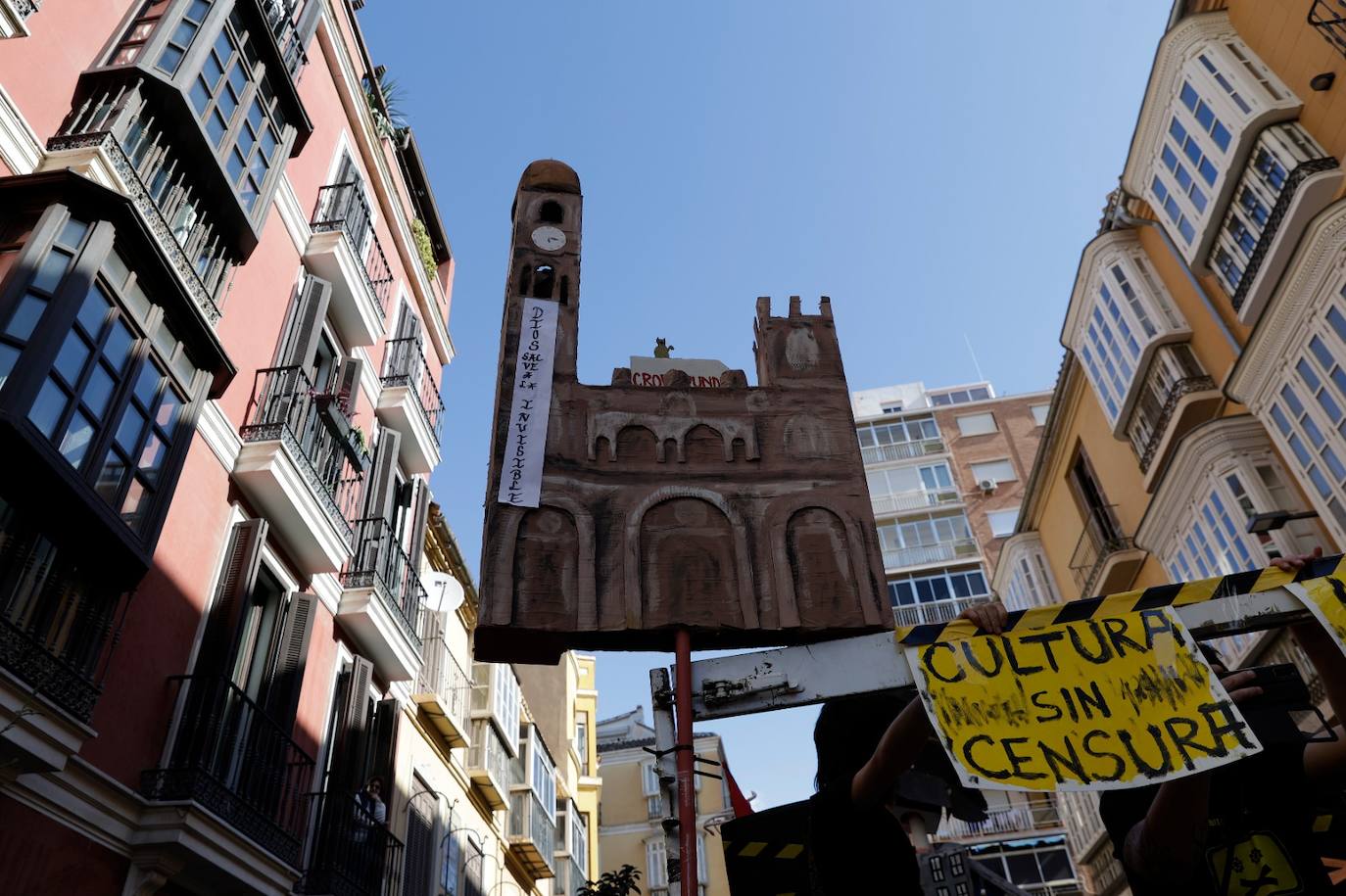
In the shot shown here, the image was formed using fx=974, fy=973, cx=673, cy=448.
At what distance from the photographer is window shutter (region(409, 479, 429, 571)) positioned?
15102mm

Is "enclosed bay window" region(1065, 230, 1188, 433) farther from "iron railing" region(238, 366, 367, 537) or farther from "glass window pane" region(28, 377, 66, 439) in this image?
Result: "glass window pane" region(28, 377, 66, 439)

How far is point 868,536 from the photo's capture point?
564cm

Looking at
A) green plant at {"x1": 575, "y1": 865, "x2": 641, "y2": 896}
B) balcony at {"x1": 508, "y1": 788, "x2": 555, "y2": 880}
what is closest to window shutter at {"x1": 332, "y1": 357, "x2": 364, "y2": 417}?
green plant at {"x1": 575, "y1": 865, "x2": 641, "y2": 896}

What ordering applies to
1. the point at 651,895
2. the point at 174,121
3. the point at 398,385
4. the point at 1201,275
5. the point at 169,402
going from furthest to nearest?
the point at 651,895, the point at 1201,275, the point at 398,385, the point at 174,121, the point at 169,402

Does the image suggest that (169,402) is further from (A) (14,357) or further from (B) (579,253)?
(B) (579,253)

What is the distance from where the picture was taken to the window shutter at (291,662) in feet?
33.3

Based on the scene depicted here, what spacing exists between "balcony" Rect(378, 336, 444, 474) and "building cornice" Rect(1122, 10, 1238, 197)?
14.5 metres

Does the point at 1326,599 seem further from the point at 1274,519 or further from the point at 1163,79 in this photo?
the point at 1163,79

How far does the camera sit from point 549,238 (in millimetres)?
6848

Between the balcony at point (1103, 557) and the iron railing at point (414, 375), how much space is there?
47.0 ft

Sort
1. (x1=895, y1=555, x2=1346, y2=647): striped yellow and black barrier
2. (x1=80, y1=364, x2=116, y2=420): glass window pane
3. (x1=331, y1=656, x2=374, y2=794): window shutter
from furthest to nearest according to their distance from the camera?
(x1=331, y1=656, x2=374, y2=794): window shutter, (x1=80, y1=364, x2=116, y2=420): glass window pane, (x1=895, y1=555, x2=1346, y2=647): striped yellow and black barrier

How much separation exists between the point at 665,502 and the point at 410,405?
10496mm

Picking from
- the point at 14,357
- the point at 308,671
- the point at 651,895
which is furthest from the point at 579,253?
the point at 651,895

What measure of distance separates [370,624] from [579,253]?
7.62 m
